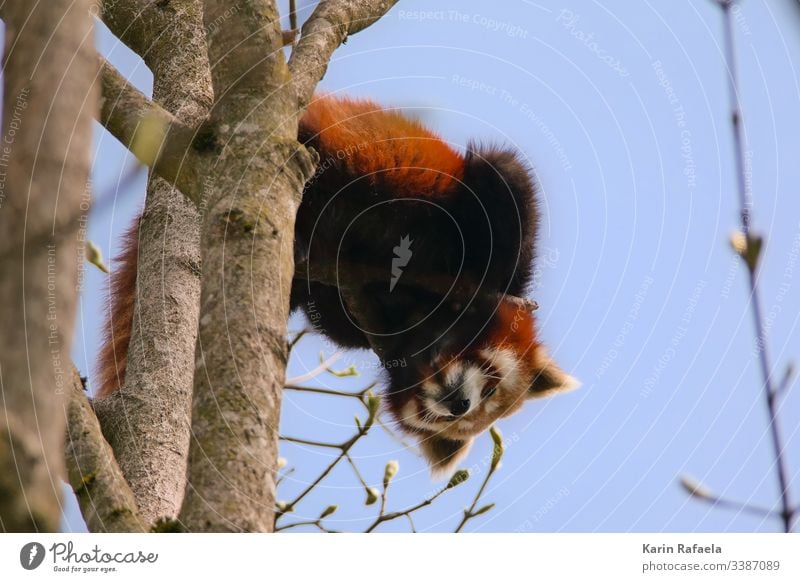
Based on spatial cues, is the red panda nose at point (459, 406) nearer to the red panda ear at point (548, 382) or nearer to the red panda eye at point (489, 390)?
the red panda eye at point (489, 390)

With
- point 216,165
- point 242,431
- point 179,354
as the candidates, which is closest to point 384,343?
point 179,354

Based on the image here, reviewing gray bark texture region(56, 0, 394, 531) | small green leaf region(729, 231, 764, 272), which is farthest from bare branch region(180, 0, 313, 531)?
small green leaf region(729, 231, 764, 272)

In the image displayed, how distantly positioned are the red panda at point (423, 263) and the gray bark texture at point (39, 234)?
7.34 ft

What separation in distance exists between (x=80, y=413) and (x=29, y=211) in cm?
89

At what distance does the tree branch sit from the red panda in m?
1.55

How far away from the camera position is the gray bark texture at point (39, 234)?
3.32 feet

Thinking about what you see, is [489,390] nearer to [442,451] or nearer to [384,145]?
[442,451]

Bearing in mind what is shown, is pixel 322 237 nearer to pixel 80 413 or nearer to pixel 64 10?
pixel 80 413

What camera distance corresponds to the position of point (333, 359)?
13.3 feet

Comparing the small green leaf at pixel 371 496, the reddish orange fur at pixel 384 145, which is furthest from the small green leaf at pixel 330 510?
the reddish orange fur at pixel 384 145

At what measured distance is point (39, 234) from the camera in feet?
3.42

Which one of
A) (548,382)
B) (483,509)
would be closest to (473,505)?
(483,509)
